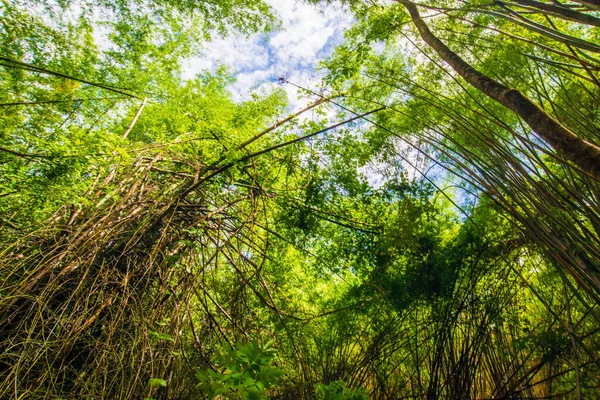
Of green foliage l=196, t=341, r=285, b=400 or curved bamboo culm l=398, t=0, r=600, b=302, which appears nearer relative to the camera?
curved bamboo culm l=398, t=0, r=600, b=302

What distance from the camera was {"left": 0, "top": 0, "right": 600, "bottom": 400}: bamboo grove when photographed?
990mm

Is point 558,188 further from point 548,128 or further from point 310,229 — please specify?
point 310,229

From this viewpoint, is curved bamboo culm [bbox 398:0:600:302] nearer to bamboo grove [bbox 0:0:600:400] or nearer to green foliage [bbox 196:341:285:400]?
bamboo grove [bbox 0:0:600:400]

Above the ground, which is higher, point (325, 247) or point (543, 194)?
point (325, 247)

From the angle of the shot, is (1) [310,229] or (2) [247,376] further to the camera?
(1) [310,229]

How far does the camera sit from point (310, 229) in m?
2.59

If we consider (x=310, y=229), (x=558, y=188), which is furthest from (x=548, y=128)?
(x=310, y=229)

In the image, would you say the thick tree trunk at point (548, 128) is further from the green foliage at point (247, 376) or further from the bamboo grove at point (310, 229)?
the green foliage at point (247, 376)

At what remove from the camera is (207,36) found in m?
3.64

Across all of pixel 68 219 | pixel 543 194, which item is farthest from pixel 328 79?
pixel 68 219

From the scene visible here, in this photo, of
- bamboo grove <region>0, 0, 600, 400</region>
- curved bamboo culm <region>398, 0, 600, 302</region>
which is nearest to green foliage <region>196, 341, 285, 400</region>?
bamboo grove <region>0, 0, 600, 400</region>

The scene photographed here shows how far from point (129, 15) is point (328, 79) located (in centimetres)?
257

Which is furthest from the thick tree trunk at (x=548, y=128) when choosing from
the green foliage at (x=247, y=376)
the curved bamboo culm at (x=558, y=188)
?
the green foliage at (x=247, y=376)

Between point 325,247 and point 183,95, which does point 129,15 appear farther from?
point 325,247
